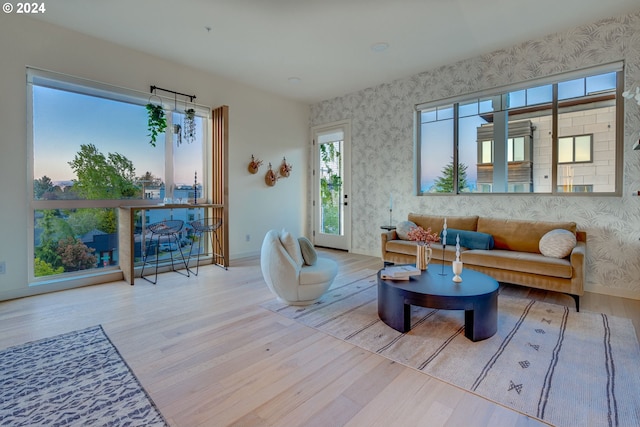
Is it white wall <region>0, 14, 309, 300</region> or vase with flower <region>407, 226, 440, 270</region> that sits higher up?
white wall <region>0, 14, 309, 300</region>

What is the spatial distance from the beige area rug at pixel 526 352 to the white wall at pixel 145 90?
109 inches

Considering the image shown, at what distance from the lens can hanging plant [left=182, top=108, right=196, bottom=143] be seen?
4.52 metres

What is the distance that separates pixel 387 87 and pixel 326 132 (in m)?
1.50

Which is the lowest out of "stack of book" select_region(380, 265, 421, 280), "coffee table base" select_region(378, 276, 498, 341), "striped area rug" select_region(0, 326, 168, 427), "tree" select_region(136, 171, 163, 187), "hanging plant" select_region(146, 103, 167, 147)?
"striped area rug" select_region(0, 326, 168, 427)

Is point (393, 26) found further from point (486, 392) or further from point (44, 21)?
point (44, 21)

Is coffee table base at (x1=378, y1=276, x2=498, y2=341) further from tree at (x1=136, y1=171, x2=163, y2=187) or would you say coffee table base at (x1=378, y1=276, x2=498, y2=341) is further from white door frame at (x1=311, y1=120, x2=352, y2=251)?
tree at (x1=136, y1=171, x2=163, y2=187)

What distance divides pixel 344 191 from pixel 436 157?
183 centimetres

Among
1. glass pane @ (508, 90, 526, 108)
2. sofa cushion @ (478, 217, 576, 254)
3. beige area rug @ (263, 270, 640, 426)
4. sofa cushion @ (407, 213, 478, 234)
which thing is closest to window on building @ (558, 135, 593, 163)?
glass pane @ (508, 90, 526, 108)

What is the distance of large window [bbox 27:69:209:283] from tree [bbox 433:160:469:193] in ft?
13.3

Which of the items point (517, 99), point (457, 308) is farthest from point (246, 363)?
point (517, 99)

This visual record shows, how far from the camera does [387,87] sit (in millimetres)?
5227

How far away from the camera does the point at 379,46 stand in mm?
3906

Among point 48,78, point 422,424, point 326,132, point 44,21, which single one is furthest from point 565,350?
point 44,21

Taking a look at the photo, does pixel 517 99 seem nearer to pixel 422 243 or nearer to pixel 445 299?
pixel 422 243
